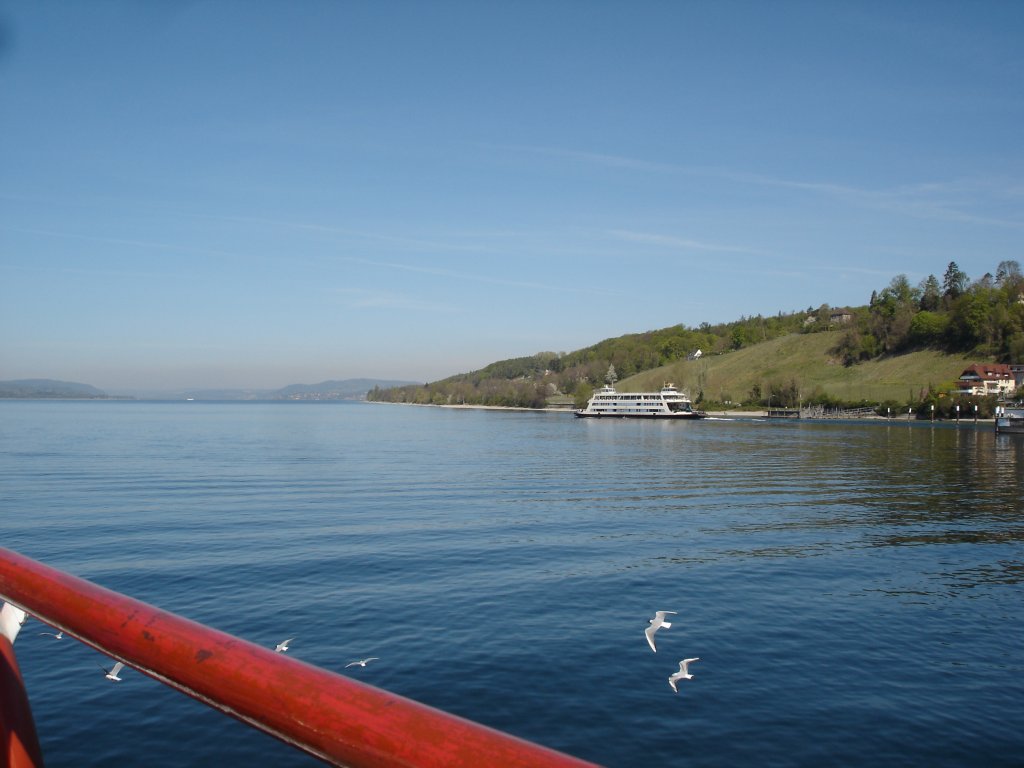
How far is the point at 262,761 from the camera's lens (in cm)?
1020

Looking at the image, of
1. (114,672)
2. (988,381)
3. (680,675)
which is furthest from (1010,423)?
(114,672)

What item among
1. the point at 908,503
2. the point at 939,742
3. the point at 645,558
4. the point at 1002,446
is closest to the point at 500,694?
the point at 939,742

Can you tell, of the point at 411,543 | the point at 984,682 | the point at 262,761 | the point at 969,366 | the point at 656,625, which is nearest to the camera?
the point at 262,761

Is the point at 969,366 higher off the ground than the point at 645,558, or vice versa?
the point at 969,366

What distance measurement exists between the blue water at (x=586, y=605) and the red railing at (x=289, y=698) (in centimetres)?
681

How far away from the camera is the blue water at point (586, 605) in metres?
11.0

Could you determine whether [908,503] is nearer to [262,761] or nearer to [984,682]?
[984,682]

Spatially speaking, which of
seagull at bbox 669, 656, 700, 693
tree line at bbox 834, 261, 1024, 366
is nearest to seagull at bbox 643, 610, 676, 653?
seagull at bbox 669, 656, 700, 693

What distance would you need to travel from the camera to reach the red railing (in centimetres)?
148

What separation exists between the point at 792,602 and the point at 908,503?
812 inches

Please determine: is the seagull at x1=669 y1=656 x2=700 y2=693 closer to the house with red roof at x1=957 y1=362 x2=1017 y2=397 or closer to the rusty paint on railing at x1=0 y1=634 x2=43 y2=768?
the rusty paint on railing at x1=0 y1=634 x2=43 y2=768

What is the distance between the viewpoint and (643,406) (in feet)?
563

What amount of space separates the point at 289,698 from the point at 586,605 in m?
16.2

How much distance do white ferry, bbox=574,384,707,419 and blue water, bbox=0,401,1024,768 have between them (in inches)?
5033
